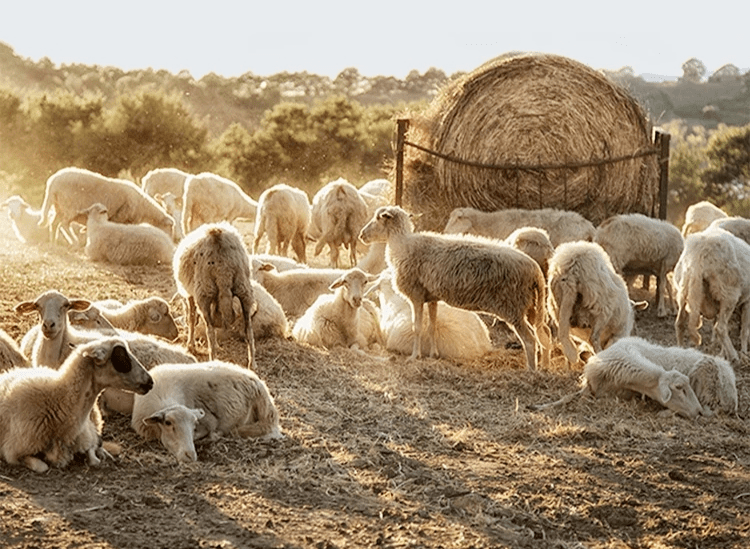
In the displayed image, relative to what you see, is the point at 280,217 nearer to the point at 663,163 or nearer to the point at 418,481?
the point at 663,163

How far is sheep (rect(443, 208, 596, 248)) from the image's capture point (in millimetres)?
13383

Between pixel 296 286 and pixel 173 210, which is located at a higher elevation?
pixel 173 210

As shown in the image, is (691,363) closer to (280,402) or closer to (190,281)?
(280,402)

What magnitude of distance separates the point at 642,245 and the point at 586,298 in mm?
3671

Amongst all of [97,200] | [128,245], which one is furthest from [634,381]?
[97,200]

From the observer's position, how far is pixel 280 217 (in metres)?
15.6

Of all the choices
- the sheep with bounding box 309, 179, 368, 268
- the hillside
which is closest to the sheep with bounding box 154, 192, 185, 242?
the sheep with bounding box 309, 179, 368, 268

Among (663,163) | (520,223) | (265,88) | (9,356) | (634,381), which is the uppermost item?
(265,88)

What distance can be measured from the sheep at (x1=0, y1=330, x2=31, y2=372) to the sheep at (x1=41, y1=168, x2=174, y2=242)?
9227 millimetres

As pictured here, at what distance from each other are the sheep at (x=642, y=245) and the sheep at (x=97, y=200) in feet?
25.8

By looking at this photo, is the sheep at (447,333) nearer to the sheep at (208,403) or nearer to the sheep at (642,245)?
the sheep at (642,245)

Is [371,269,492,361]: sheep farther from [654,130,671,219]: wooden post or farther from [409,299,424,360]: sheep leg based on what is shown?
[654,130,671,219]: wooden post

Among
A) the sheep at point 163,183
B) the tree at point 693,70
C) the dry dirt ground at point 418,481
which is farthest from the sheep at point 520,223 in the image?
the tree at point 693,70

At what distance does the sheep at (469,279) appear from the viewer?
384 inches
